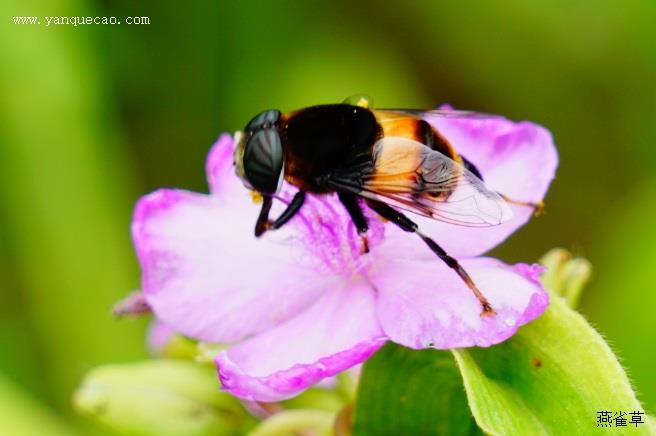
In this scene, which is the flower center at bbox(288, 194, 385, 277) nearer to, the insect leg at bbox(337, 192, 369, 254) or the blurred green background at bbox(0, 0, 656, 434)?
the insect leg at bbox(337, 192, 369, 254)

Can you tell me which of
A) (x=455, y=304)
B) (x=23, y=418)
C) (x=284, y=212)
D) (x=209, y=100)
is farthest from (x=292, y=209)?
(x=209, y=100)

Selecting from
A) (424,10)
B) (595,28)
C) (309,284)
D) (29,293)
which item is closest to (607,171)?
(595,28)

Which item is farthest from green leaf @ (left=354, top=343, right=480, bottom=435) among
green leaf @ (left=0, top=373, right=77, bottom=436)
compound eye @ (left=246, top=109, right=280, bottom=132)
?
green leaf @ (left=0, top=373, right=77, bottom=436)

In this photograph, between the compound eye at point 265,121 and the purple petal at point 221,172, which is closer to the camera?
the compound eye at point 265,121

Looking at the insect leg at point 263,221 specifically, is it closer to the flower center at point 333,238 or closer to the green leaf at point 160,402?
the flower center at point 333,238

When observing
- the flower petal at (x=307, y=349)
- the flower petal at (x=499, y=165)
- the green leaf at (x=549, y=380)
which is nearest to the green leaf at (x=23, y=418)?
the flower petal at (x=307, y=349)

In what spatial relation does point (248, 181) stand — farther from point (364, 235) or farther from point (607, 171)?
point (607, 171)
